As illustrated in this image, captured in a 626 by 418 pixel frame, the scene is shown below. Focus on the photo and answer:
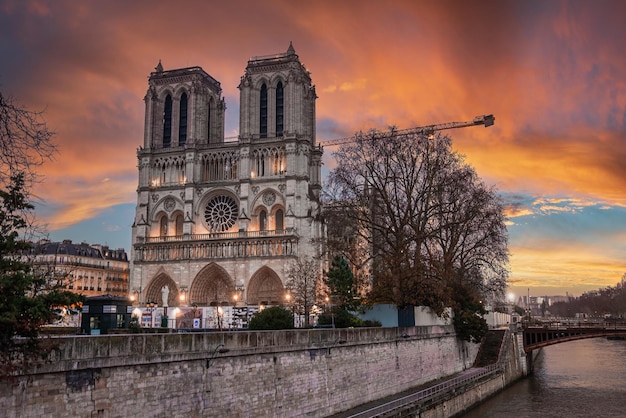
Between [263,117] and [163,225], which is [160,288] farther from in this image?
[263,117]

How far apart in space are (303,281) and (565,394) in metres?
24.4

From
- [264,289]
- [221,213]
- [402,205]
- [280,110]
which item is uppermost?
[280,110]

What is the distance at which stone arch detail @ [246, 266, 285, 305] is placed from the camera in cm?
5834

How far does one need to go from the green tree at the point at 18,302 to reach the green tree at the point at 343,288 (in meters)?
23.6

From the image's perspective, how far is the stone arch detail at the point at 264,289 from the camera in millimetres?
58344

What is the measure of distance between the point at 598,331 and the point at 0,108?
1843 inches

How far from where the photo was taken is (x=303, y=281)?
53.2 meters

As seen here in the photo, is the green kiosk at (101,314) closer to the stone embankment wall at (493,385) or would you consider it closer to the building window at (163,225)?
the stone embankment wall at (493,385)

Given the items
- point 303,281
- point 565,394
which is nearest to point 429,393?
point 565,394

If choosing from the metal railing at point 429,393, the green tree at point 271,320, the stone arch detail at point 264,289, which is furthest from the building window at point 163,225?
the green tree at point 271,320

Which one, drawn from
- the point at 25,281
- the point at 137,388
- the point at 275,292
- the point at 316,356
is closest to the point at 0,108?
the point at 25,281

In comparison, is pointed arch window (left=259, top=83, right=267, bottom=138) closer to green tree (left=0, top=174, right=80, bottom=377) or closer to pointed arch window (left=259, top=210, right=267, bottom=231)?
pointed arch window (left=259, top=210, right=267, bottom=231)

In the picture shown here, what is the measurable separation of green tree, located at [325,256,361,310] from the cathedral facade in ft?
64.9

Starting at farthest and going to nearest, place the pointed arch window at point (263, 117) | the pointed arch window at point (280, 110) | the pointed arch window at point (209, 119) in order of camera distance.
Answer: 1. the pointed arch window at point (209, 119)
2. the pointed arch window at point (263, 117)
3. the pointed arch window at point (280, 110)
